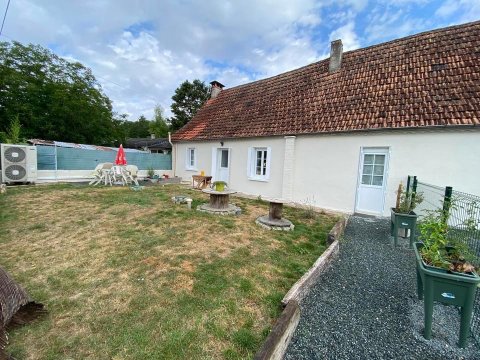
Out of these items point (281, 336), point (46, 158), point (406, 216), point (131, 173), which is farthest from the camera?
point (131, 173)

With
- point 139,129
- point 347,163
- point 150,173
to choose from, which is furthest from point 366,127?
point 139,129

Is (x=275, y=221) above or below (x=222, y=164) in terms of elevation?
below

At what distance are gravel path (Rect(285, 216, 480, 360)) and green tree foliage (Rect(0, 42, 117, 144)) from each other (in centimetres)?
2238

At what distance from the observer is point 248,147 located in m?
9.56

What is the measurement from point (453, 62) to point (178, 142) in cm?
1206

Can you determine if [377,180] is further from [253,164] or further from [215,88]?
[215,88]

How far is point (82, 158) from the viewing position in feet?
39.3

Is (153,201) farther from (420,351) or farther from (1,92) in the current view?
(1,92)

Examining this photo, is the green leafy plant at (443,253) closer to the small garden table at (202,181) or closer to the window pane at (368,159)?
the window pane at (368,159)

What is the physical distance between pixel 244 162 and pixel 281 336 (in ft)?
26.7

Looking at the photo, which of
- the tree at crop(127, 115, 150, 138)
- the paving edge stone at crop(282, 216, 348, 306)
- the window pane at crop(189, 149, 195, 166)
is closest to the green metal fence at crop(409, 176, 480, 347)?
the paving edge stone at crop(282, 216, 348, 306)

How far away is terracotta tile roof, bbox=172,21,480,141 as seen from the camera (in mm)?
5801

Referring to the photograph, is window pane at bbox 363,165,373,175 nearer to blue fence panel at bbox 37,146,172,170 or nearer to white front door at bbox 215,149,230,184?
white front door at bbox 215,149,230,184

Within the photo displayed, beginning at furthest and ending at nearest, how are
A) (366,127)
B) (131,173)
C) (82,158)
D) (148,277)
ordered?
1. (82,158)
2. (131,173)
3. (366,127)
4. (148,277)
